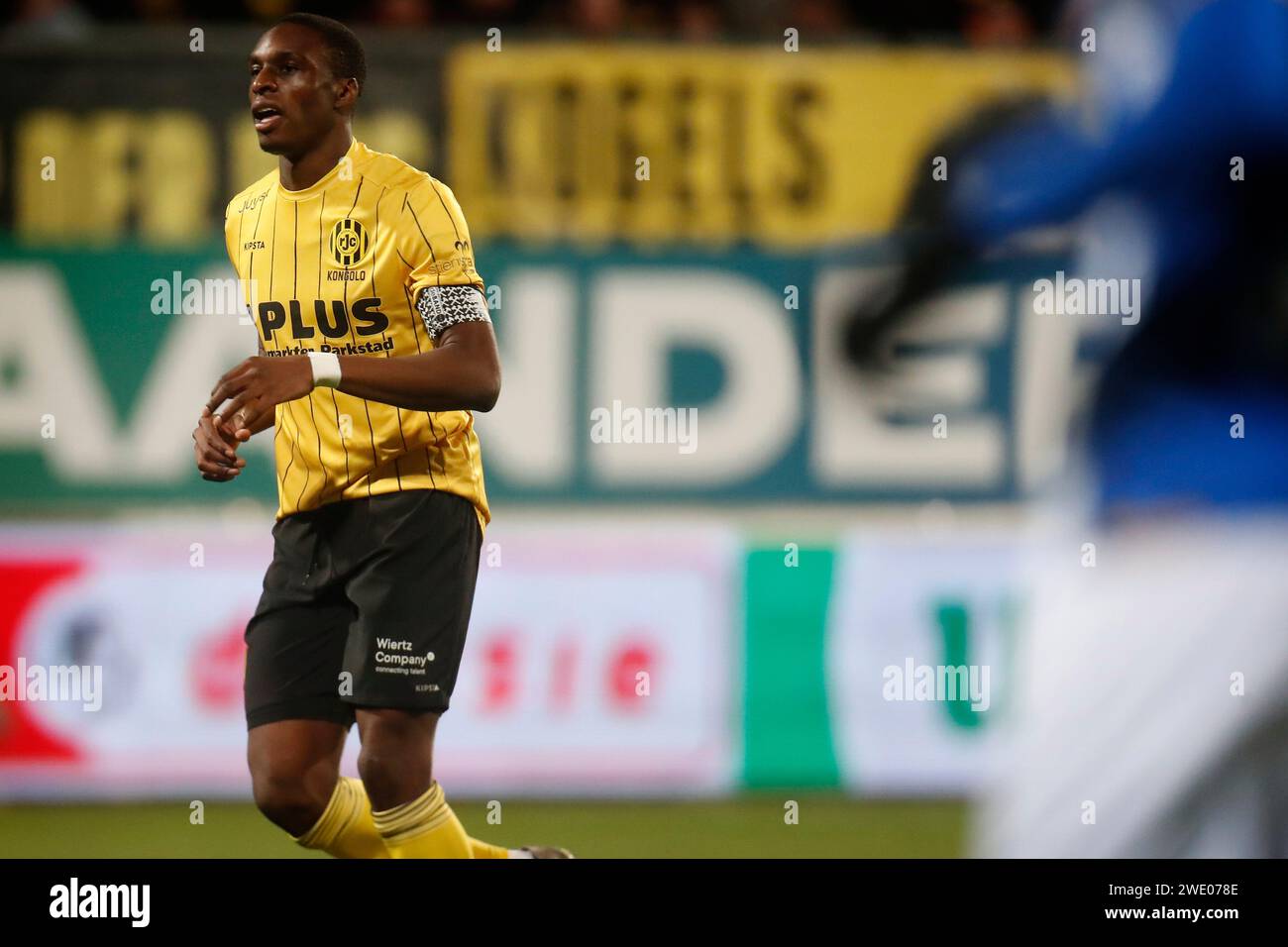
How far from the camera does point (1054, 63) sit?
15.6 feet

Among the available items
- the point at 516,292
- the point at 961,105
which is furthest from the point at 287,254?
the point at 961,105

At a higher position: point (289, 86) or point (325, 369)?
point (289, 86)

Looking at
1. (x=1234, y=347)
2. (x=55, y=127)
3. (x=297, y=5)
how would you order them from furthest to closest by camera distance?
1. (x=297, y=5)
2. (x=55, y=127)
3. (x=1234, y=347)

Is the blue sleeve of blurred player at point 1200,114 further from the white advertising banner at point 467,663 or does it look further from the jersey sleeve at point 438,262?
the white advertising banner at point 467,663

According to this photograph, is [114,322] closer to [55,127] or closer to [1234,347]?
[55,127]

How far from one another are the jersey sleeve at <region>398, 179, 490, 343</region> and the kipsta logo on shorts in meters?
0.08

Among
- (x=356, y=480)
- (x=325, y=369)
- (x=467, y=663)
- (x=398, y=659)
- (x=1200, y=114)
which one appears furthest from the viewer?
(x=467, y=663)

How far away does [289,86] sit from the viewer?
3.28m

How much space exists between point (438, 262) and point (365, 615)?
0.71 meters

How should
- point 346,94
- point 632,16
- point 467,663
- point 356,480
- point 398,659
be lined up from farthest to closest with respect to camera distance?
point 632,16 < point 467,663 < point 346,94 < point 356,480 < point 398,659

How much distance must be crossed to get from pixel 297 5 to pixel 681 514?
6.45 ft

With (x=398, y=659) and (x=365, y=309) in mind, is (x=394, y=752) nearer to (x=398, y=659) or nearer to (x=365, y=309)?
(x=398, y=659)

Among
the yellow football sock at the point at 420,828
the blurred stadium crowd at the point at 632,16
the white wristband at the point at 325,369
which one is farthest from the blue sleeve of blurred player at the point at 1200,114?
the blurred stadium crowd at the point at 632,16

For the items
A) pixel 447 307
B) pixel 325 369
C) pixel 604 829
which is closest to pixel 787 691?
pixel 604 829
